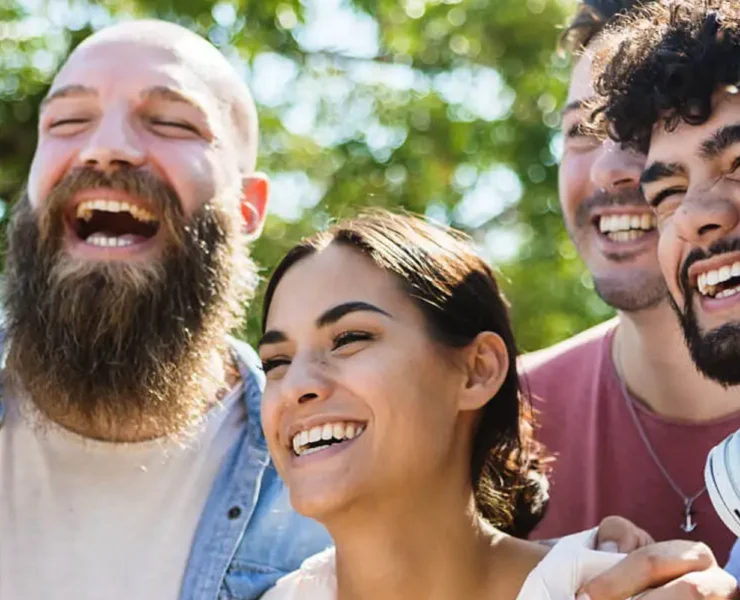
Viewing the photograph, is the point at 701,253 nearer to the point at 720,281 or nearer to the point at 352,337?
the point at 720,281

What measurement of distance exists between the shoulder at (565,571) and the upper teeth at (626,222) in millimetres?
1176

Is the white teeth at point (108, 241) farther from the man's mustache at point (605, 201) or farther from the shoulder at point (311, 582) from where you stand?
the man's mustache at point (605, 201)

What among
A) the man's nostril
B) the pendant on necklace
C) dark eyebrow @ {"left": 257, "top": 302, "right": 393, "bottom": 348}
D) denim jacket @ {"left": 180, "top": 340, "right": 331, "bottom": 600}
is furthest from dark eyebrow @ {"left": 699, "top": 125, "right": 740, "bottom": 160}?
denim jacket @ {"left": 180, "top": 340, "right": 331, "bottom": 600}

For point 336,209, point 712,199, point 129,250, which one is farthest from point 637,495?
point 336,209

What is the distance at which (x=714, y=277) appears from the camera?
2.63 meters

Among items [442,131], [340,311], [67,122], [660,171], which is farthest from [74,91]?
[442,131]

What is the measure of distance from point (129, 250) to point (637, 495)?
1.60 meters

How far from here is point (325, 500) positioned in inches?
108

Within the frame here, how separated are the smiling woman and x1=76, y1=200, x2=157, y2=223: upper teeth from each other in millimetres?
722

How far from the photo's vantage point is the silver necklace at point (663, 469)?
3.35m

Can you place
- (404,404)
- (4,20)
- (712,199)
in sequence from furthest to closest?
(4,20) < (404,404) < (712,199)

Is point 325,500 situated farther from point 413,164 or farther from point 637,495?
point 413,164

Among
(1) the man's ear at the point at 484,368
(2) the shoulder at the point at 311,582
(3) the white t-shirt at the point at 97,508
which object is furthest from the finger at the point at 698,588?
(3) the white t-shirt at the point at 97,508

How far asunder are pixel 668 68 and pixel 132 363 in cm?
174
